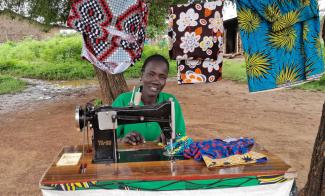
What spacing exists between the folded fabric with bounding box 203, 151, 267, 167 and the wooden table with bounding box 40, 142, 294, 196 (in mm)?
31

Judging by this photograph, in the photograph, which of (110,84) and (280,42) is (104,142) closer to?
(280,42)

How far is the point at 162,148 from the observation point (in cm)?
229

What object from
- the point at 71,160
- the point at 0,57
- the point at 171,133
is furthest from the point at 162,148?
the point at 0,57

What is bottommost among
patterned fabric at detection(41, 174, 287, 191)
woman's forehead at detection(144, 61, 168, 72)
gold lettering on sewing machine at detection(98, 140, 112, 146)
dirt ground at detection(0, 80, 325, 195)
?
dirt ground at detection(0, 80, 325, 195)

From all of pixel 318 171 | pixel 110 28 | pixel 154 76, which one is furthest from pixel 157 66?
pixel 318 171

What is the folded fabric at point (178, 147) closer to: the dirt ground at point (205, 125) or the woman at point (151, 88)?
the woman at point (151, 88)

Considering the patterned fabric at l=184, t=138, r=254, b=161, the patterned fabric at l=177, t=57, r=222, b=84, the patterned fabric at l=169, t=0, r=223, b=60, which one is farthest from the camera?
the patterned fabric at l=177, t=57, r=222, b=84

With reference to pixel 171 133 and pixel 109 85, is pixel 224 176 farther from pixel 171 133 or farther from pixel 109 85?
pixel 109 85

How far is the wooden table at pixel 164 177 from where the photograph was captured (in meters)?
1.79

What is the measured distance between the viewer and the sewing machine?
2.10 metres

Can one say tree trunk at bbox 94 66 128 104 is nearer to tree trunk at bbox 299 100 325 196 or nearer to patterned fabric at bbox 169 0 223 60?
patterned fabric at bbox 169 0 223 60

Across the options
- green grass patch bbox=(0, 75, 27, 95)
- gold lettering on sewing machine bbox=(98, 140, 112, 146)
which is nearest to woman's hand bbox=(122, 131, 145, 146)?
gold lettering on sewing machine bbox=(98, 140, 112, 146)

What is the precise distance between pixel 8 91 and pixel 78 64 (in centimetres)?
563

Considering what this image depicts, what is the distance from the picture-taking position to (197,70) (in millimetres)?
3887
